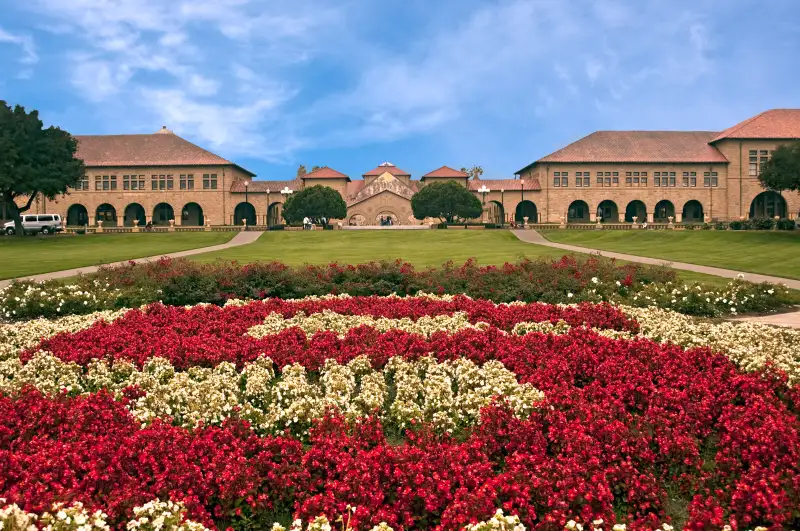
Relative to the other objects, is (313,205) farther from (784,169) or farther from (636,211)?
(784,169)

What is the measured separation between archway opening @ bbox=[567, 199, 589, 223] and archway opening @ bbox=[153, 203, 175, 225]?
4637cm

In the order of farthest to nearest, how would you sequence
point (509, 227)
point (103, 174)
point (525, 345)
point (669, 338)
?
point (103, 174)
point (509, 227)
point (669, 338)
point (525, 345)

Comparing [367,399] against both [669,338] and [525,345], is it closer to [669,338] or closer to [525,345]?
[525,345]

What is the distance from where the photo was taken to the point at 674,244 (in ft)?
135

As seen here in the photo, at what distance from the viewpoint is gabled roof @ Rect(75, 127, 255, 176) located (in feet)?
236

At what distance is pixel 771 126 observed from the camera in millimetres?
68125

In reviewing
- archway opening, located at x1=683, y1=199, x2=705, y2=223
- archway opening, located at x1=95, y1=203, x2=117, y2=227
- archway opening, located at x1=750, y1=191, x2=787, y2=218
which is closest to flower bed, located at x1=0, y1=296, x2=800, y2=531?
archway opening, located at x1=683, y1=199, x2=705, y2=223

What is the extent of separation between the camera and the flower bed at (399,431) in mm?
3990

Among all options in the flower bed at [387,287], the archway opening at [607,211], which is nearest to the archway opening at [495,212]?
the archway opening at [607,211]

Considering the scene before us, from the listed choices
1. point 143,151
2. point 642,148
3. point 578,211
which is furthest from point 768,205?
point 143,151

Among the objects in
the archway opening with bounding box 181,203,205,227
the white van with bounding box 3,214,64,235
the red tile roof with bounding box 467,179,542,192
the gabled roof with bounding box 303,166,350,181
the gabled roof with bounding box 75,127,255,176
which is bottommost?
the white van with bounding box 3,214,64,235

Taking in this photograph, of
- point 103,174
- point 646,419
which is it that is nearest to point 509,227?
point 103,174

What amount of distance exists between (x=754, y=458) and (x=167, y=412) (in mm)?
4925

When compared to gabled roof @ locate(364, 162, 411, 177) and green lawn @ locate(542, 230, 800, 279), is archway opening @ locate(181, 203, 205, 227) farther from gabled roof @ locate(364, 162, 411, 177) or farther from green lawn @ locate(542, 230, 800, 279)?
green lawn @ locate(542, 230, 800, 279)
